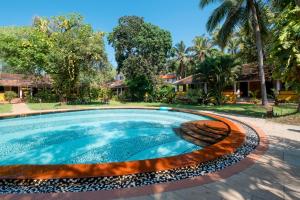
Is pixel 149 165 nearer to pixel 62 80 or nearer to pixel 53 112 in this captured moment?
pixel 53 112

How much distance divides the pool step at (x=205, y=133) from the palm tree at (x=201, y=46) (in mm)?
36032

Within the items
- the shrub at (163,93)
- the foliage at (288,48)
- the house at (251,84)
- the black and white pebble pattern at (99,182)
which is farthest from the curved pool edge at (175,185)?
the shrub at (163,93)

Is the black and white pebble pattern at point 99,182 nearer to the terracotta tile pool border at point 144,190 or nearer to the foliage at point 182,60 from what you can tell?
the terracotta tile pool border at point 144,190

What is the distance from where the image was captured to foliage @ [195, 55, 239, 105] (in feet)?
61.5

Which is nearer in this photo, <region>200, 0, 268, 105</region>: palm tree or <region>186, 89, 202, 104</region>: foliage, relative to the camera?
<region>200, 0, 268, 105</region>: palm tree

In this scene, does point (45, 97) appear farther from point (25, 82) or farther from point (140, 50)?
point (140, 50)

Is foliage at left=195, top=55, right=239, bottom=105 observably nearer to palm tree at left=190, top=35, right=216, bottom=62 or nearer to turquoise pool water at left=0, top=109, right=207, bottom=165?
turquoise pool water at left=0, top=109, right=207, bottom=165

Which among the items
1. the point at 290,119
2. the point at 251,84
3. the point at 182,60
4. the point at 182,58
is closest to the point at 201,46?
the point at 182,58

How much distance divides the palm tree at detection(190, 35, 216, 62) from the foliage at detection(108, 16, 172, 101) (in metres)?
13.9

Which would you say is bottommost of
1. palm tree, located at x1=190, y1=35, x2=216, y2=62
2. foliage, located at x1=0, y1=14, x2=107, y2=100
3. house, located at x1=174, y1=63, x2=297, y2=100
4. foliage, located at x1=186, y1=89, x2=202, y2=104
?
foliage, located at x1=186, y1=89, x2=202, y2=104

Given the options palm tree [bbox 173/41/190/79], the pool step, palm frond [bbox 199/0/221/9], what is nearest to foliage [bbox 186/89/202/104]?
palm frond [bbox 199/0/221/9]

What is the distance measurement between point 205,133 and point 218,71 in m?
11.4

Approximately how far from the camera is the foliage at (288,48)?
9.23 meters

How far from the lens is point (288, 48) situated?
9445 millimetres
